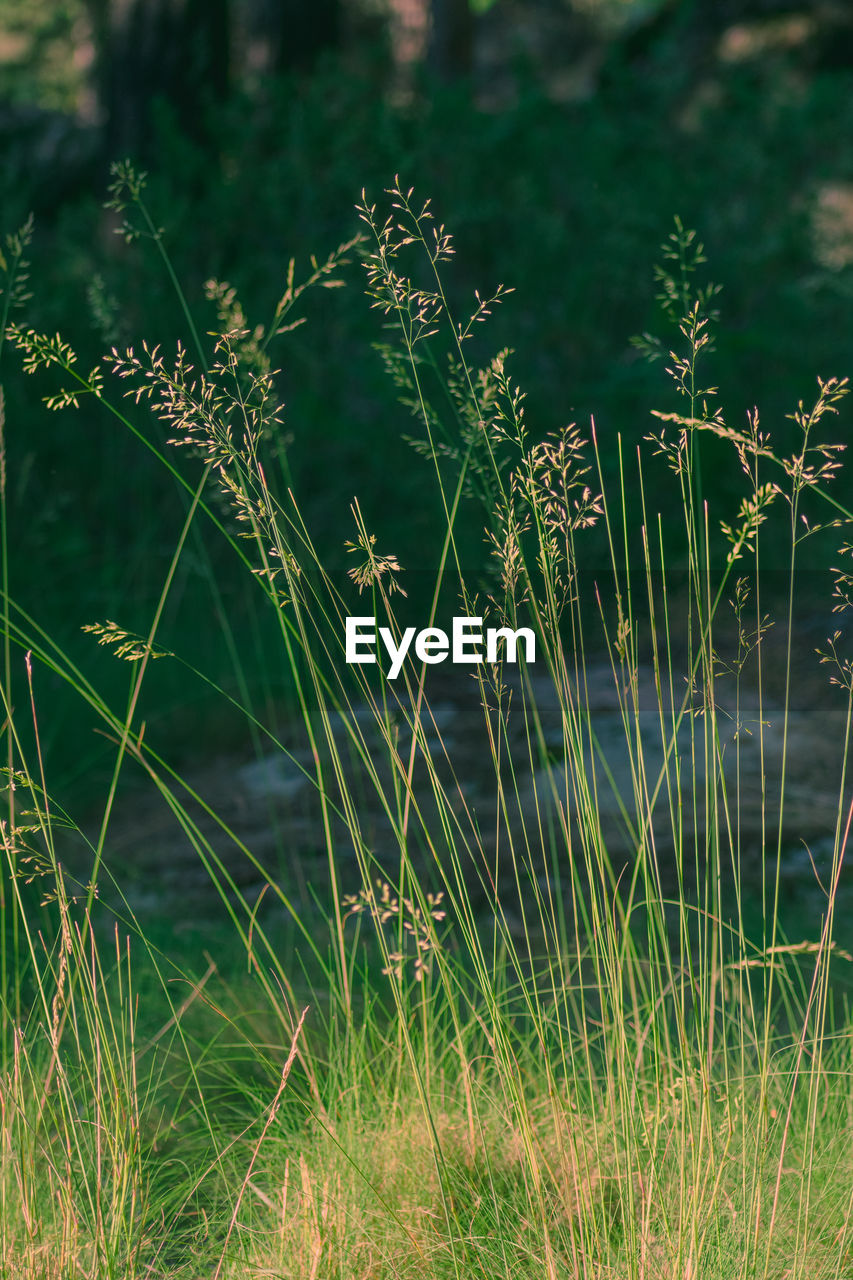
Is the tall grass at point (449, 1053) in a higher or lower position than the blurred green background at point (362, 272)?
lower

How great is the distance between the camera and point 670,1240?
127 cm

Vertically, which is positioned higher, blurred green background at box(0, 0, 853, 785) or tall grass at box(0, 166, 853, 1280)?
blurred green background at box(0, 0, 853, 785)

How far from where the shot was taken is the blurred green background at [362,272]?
4047 mm

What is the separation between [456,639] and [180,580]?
8.71ft

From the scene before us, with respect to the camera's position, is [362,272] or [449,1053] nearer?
[449,1053]

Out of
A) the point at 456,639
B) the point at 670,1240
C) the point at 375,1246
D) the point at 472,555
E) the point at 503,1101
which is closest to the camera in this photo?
the point at 670,1240

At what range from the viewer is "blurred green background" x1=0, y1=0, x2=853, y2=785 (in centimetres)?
405

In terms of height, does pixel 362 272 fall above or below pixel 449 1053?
above

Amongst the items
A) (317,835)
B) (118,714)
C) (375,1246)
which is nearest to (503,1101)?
(375,1246)

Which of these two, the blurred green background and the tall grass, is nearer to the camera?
the tall grass

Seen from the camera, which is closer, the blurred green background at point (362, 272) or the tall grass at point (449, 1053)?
the tall grass at point (449, 1053)

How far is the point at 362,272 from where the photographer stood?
4.48m

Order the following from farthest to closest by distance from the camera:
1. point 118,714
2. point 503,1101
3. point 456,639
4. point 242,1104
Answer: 1. point 118,714
2. point 242,1104
3. point 503,1101
4. point 456,639

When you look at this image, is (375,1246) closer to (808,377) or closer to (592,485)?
(592,485)
